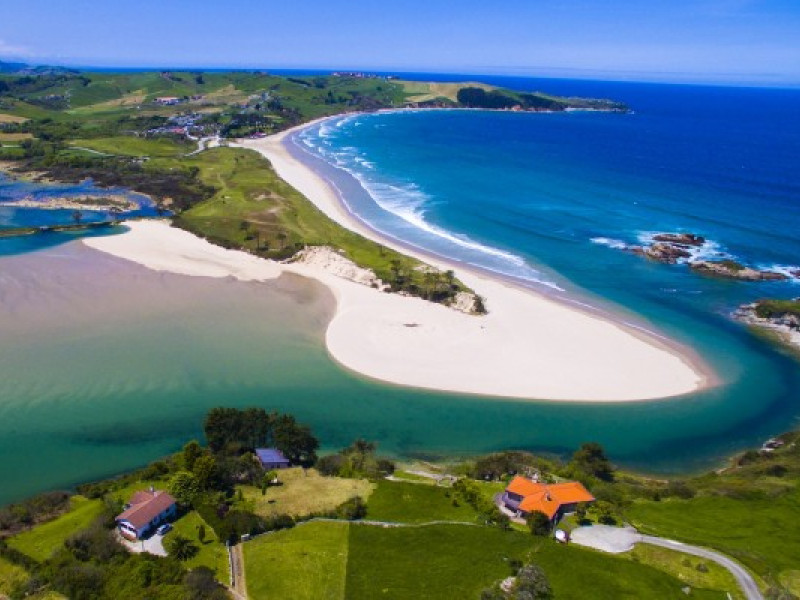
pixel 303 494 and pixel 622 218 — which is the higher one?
pixel 622 218

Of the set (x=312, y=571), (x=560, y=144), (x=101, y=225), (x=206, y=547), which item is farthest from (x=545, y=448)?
(x=560, y=144)

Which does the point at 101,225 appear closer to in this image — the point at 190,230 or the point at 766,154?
the point at 190,230

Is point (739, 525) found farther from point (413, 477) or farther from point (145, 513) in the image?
point (145, 513)

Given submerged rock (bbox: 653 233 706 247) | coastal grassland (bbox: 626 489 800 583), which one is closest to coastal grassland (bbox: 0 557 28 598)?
coastal grassland (bbox: 626 489 800 583)

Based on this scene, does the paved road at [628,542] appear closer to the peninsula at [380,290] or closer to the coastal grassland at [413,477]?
the coastal grassland at [413,477]

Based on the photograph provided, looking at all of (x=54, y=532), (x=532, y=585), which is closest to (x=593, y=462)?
(x=532, y=585)
